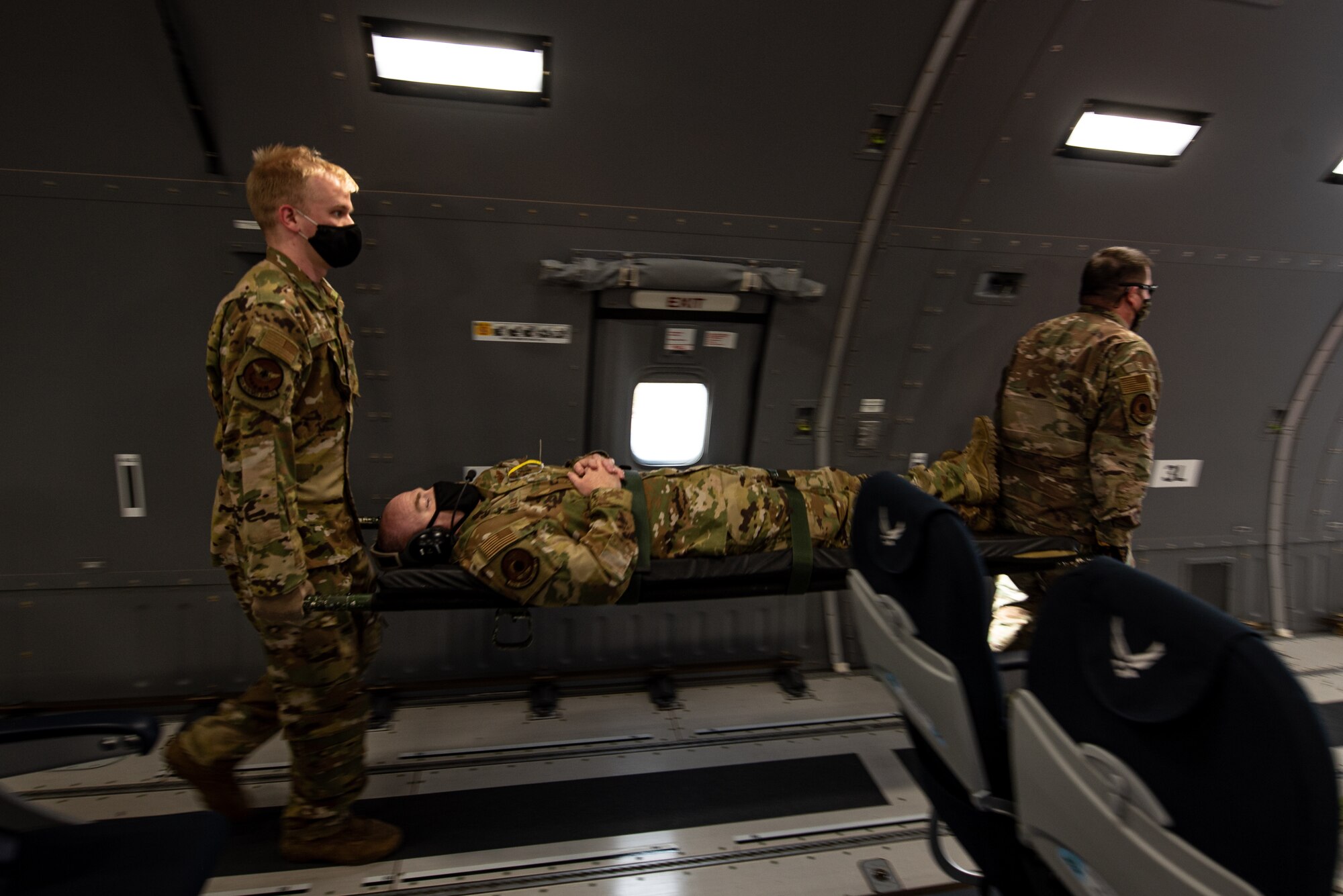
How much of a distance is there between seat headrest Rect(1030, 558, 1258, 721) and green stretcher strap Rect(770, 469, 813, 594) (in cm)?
126

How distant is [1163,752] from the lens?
107cm

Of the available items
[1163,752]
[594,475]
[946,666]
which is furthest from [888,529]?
[594,475]

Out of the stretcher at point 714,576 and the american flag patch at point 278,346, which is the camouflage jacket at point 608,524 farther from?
the american flag patch at point 278,346

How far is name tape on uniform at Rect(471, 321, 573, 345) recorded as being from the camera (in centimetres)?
312

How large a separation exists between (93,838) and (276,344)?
4.28 feet

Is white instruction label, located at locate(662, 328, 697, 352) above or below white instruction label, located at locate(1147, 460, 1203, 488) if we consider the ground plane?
above

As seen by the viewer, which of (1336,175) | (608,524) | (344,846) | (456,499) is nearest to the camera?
(344,846)

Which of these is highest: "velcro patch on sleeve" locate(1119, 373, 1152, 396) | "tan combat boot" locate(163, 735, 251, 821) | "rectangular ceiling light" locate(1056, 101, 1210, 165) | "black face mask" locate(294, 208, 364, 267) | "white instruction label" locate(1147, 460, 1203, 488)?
"rectangular ceiling light" locate(1056, 101, 1210, 165)

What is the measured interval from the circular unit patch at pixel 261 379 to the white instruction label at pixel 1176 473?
4.62 m

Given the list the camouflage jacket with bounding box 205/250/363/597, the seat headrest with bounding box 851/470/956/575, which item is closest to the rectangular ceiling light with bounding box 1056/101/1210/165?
the seat headrest with bounding box 851/470/956/575

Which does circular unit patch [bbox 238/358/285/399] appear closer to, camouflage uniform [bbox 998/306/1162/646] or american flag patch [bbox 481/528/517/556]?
american flag patch [bbox 481/528/517/556]

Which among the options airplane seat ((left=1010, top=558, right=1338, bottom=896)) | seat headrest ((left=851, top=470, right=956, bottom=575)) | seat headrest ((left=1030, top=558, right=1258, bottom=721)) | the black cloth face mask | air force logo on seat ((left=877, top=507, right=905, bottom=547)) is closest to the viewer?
airplane seat ((left=1010, top=558, right=1338, bottom=896))

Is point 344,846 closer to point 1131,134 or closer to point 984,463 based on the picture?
point 984,463

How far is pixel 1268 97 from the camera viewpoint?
313 cm
